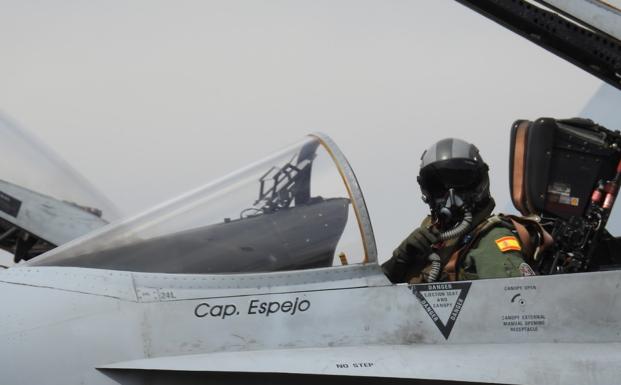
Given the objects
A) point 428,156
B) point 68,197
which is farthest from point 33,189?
point 428,156

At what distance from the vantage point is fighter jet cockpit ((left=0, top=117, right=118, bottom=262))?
8016mm

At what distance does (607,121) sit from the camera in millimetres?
6707

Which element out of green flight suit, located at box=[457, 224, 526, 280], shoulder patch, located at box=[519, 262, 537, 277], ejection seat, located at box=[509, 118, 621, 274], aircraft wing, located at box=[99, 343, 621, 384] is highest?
ejection seat, located at box=[509, 118, 621, 274]

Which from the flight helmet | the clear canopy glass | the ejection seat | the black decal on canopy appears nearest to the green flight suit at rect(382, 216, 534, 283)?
the flight helmet

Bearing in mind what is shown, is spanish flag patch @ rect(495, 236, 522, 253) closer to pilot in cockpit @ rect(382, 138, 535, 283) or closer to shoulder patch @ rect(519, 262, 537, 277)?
pilot in cockpit @ rect(382, 138, 535, 283)

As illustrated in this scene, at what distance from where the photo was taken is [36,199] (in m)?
8.12

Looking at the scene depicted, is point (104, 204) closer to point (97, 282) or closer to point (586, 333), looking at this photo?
point (97, 282)

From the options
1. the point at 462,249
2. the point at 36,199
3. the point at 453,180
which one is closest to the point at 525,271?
the point at 462,249

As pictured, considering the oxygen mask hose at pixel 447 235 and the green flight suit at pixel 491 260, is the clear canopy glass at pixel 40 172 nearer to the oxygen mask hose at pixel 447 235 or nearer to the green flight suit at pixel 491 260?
the oxygen mask hose at pixel 447 235

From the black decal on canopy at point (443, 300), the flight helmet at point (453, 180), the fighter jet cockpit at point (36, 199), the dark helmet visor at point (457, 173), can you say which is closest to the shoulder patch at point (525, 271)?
the black decal on canopy at point (443, 300)

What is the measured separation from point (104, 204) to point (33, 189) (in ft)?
2.98

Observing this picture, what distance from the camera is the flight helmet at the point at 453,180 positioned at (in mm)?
4566

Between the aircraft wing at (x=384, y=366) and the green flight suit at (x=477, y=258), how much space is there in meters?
0.49

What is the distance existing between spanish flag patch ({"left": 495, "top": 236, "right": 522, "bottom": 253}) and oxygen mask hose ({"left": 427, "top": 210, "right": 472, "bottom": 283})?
0.74 feet
